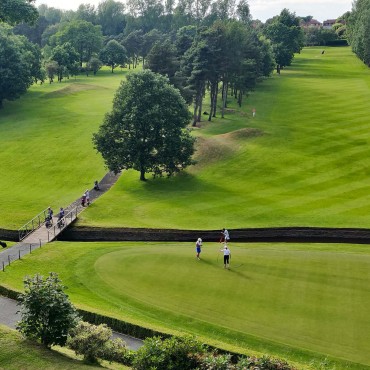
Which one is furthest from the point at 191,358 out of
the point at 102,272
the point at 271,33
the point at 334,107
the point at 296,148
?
the point at 271,33

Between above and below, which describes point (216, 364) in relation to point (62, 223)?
above

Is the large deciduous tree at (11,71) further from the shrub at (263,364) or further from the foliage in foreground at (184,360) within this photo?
the shrub at (263,364)

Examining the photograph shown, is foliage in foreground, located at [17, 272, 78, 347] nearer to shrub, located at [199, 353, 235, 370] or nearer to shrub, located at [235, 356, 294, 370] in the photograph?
shrub, located at [199, 353, 235, 370]

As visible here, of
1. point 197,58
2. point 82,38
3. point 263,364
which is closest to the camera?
point 263,364

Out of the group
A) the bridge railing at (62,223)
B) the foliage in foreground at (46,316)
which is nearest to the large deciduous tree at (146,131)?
the bridge railing at (62,223)

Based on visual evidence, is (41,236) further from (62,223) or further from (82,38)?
(82,38)

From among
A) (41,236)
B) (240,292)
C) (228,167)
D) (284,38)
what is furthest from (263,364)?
(284,38)

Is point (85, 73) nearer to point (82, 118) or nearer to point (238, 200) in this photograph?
point (82, 118)
